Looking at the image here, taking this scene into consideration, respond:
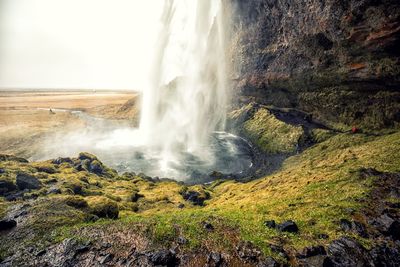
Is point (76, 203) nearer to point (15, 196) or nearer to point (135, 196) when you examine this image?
point (15, 196)

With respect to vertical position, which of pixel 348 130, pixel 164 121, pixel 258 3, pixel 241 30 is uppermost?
pixel 258 3

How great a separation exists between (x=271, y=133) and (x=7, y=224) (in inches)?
2384

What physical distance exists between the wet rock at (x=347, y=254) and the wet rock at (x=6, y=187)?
1518 inches

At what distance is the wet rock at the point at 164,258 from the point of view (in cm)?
2226

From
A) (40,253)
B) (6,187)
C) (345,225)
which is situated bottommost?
(6,187)

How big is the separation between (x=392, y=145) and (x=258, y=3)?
73297mm

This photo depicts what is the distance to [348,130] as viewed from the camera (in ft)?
189

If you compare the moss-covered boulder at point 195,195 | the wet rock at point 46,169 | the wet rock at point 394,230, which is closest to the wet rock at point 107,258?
the moss-covered boulder at point 195,195

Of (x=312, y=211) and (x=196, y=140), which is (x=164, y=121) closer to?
(x=196, y=140)

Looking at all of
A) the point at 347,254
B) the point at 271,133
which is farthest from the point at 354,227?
the point at 271,133

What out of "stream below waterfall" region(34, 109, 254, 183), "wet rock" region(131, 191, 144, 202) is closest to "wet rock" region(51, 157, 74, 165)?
"stream below waterfall" region(34, 109, 254, 183)

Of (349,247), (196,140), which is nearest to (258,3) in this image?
(196,140)

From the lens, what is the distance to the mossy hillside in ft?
82.1

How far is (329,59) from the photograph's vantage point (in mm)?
64562
